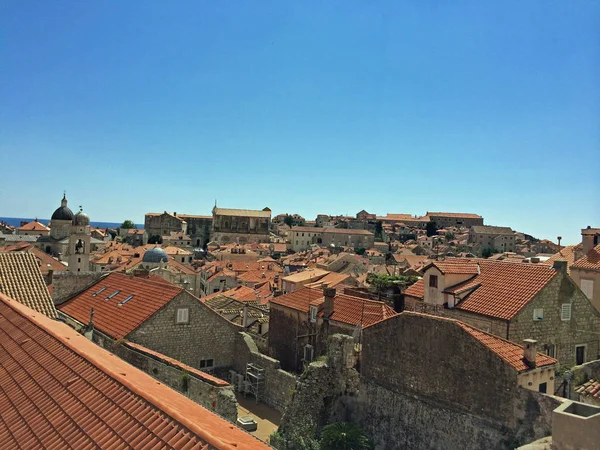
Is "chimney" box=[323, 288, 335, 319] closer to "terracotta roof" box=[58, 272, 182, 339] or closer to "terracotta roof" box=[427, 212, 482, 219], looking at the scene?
"terracotta roof" box=[58, 272, 182, 339]

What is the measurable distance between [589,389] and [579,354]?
331cm

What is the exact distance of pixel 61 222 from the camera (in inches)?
3644

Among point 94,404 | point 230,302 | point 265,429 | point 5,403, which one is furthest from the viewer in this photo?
point 230,302

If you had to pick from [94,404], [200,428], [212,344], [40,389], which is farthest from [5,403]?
[212,344]

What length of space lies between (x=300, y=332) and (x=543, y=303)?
10.5 metres

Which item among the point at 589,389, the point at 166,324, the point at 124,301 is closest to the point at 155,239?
the point at 124,301

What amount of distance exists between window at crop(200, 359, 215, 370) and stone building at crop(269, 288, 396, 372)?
3.74 metres

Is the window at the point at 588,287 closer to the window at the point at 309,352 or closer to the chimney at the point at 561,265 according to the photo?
the chimney at the point at 561,265

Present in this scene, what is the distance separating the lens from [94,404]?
767cm

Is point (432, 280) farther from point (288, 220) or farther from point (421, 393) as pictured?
point (288, 220)

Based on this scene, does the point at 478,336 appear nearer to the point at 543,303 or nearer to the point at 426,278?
the point at 543,303

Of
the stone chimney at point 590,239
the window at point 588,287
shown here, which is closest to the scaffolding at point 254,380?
the window at point 588,287

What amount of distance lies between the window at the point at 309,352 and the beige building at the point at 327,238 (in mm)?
113422

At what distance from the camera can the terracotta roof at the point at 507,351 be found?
13.4 meters
